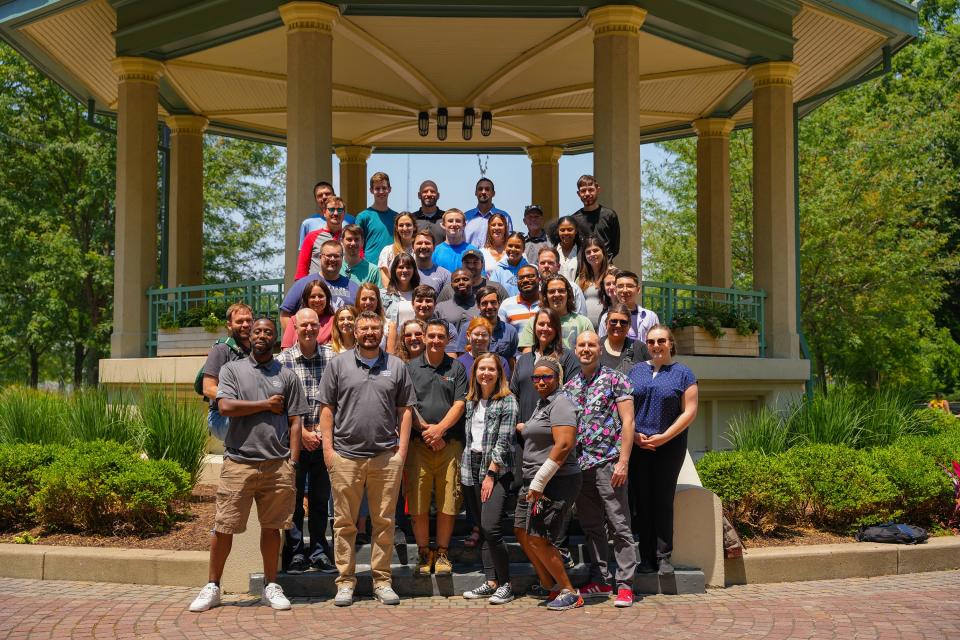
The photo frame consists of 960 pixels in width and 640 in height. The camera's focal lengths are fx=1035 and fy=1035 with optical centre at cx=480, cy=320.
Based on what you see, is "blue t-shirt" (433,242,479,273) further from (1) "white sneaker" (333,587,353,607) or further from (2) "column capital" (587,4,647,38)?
(2) "column capital" (587,4,647,38)

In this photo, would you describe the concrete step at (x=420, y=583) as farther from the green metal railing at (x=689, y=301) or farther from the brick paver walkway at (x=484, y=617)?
the green metal railing at (x=689, y=301)

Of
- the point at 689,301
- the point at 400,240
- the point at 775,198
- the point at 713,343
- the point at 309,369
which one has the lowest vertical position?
the point at 309,369

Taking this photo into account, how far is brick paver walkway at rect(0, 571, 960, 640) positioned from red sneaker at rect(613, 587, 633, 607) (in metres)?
0.05

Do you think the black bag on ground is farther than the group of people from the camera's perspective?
Yes

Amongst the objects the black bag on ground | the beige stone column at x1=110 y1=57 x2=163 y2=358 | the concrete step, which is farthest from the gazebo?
the concrete step

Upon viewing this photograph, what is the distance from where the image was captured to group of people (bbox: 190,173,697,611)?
712cm

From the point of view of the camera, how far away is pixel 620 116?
13.0 metres

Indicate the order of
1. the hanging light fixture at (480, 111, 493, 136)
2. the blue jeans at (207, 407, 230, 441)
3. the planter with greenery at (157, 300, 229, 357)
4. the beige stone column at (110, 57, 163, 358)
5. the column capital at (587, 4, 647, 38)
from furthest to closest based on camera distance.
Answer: the hanging light fixture at (480, 111, 493, 136), the beige stone column at (110, 57, 163, 358), the planter with greenery at (157, 300, 229, 357), the column capital at (587, 4, 647, 38), the blue jeans at (207, 407, 230, 441)

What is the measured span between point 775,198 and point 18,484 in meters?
10.9

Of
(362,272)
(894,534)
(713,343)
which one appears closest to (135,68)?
(362,272)

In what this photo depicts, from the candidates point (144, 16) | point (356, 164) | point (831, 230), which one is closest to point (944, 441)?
point (144, 16)

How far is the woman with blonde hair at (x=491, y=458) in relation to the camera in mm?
7160

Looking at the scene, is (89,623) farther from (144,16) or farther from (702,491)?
(144,16)

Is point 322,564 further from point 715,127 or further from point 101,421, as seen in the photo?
point 715,127
